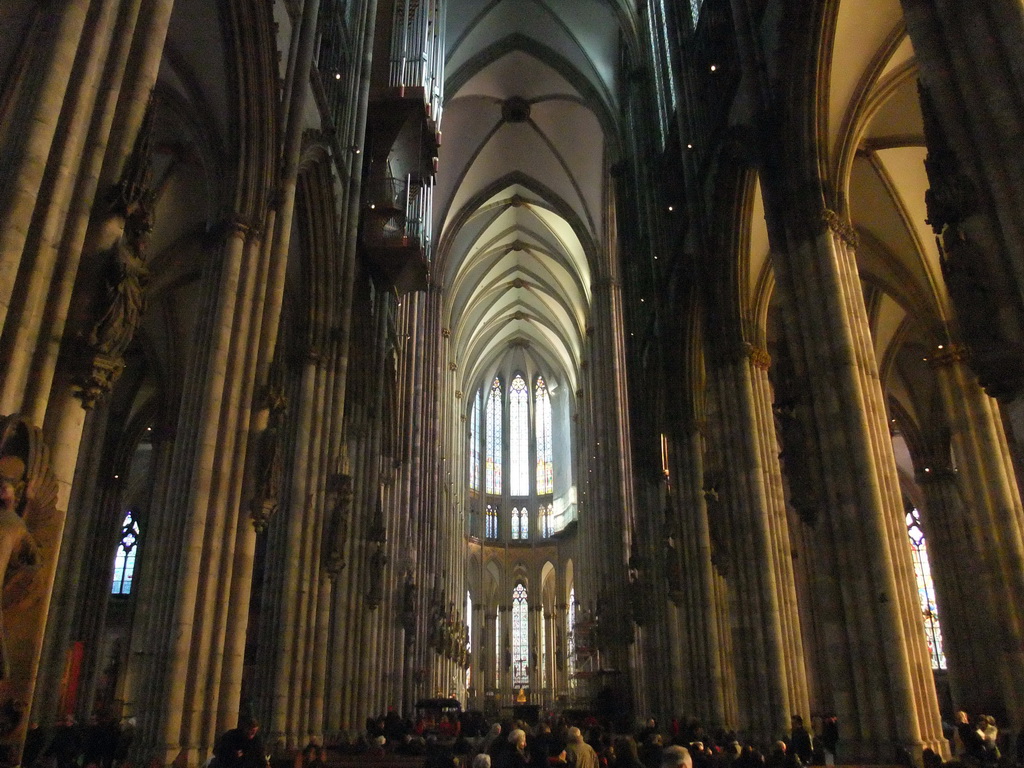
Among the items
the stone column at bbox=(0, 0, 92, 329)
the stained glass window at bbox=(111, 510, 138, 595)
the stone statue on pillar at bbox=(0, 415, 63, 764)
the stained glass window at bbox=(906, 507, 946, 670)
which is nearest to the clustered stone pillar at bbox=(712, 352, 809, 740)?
the stone statue on pillar at bbox=(0, 415, 63, 764)

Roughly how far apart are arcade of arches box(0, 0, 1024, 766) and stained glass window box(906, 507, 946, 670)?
409mm

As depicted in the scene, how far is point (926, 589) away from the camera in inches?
1231

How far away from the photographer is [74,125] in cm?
588

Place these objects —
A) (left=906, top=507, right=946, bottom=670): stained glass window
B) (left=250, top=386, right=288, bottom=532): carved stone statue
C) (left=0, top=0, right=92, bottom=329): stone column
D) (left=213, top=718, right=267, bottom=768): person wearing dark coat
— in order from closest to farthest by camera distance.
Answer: (left=0, top=0, right=92, bottom=329): stone column, (left=213, top=718, right=267, bottom=768): person wearing dark coat, (left=250, top=386, right=288, bottom=532): carved stone statue, (left=906, top=507, right=946, bottom=670): stained glass window

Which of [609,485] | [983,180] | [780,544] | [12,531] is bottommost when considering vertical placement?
[12,531]

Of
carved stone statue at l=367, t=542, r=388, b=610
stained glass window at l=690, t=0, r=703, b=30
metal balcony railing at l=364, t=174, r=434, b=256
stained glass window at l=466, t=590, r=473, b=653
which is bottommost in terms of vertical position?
carved stone statue at l=367, t=542, r=388, b=610

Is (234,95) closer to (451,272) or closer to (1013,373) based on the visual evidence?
(1013,373)

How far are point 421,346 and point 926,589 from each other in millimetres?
21421

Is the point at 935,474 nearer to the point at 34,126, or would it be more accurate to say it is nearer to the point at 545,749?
the point at 545,749

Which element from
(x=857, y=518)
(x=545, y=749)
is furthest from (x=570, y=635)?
(x=545, y=749)

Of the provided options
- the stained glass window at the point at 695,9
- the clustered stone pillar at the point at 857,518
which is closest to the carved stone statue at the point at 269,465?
the clustered stone pillar at the point at 857,518

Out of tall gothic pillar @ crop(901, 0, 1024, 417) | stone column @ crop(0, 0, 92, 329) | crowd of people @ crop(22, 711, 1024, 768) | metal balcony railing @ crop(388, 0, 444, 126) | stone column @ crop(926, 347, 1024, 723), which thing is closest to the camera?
stone column @ crop(0, 0, 92, 329)

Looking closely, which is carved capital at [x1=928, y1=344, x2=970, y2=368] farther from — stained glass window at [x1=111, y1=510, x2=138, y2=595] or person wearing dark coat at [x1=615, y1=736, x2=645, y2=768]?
stained glass window at [x1=111, y1=510, x2=138, y2=595]

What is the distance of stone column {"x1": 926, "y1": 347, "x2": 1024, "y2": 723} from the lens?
1495cm
